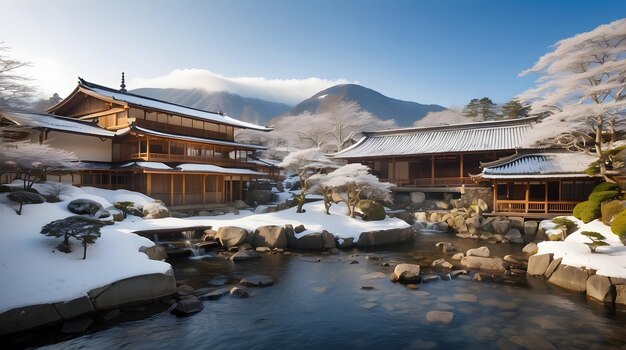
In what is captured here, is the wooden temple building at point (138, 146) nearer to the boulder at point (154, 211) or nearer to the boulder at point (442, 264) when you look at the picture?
the boulder at point (154, 211)

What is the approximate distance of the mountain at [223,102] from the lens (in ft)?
465

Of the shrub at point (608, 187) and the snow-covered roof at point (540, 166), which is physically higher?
the snow-covered roof at point (540, 166)

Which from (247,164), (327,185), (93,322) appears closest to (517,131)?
(327,185)

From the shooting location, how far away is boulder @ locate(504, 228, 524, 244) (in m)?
19.6

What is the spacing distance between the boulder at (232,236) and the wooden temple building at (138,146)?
32.6 feet

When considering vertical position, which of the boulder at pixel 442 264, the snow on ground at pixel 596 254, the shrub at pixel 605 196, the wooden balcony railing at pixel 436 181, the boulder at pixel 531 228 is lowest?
the boulder at pixel 442 264

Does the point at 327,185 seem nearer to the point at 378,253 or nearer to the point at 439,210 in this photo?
the point at 378,253

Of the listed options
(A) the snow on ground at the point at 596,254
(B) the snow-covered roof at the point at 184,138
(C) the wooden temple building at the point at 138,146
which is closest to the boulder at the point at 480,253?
(A) the snow on ground at the point at 596,254

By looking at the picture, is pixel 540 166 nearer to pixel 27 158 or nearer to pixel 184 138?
pixel 184 138

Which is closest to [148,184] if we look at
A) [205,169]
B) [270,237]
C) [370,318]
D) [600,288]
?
[205,169]

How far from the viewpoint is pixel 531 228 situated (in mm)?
20734

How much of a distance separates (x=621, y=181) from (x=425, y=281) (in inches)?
563

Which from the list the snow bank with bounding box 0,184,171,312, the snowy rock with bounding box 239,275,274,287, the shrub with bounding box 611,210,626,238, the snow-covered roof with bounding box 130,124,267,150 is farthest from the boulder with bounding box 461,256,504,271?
the snow-covered roof with bounding box 130,124,267,150

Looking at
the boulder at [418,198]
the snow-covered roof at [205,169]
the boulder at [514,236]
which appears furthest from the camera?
the boulder at [418,198]
